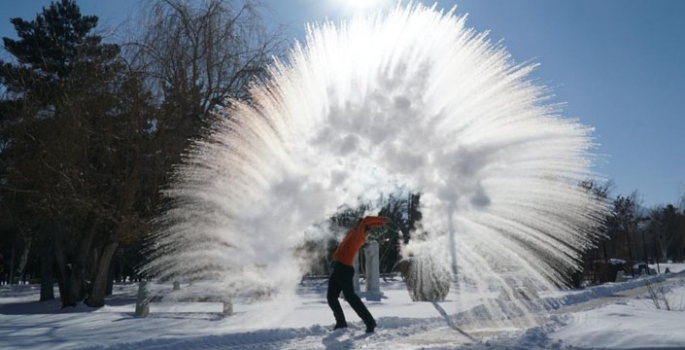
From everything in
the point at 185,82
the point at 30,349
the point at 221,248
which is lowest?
the point at 30,349

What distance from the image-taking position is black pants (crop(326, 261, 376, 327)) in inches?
341

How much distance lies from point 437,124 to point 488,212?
1.96 metres

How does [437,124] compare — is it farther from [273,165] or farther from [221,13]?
[221,13]

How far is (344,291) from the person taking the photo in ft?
28.8

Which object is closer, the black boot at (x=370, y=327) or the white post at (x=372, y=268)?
the black boot at (x=370, y=327)

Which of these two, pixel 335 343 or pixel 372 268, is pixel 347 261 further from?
pixel 372 268

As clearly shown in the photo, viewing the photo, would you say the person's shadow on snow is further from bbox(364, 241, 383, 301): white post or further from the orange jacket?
bbox(364, 241, 383, 301): white post

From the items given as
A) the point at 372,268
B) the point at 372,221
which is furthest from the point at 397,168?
the point at 372,268

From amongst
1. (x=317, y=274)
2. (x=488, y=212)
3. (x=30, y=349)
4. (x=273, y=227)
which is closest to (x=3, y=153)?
(x=273, y=227)

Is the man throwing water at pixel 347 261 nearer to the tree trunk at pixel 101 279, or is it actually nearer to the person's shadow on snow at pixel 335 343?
the person's shadow on snow at pixel 335 343

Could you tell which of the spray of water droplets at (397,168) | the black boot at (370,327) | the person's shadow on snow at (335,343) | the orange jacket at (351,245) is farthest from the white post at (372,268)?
the person's shadow on snow at (335,343)

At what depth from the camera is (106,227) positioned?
1845cm

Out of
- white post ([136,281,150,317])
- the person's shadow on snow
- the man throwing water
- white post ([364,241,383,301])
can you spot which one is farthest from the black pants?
white post ([364,241,383,301])

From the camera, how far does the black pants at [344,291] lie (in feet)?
28.5
